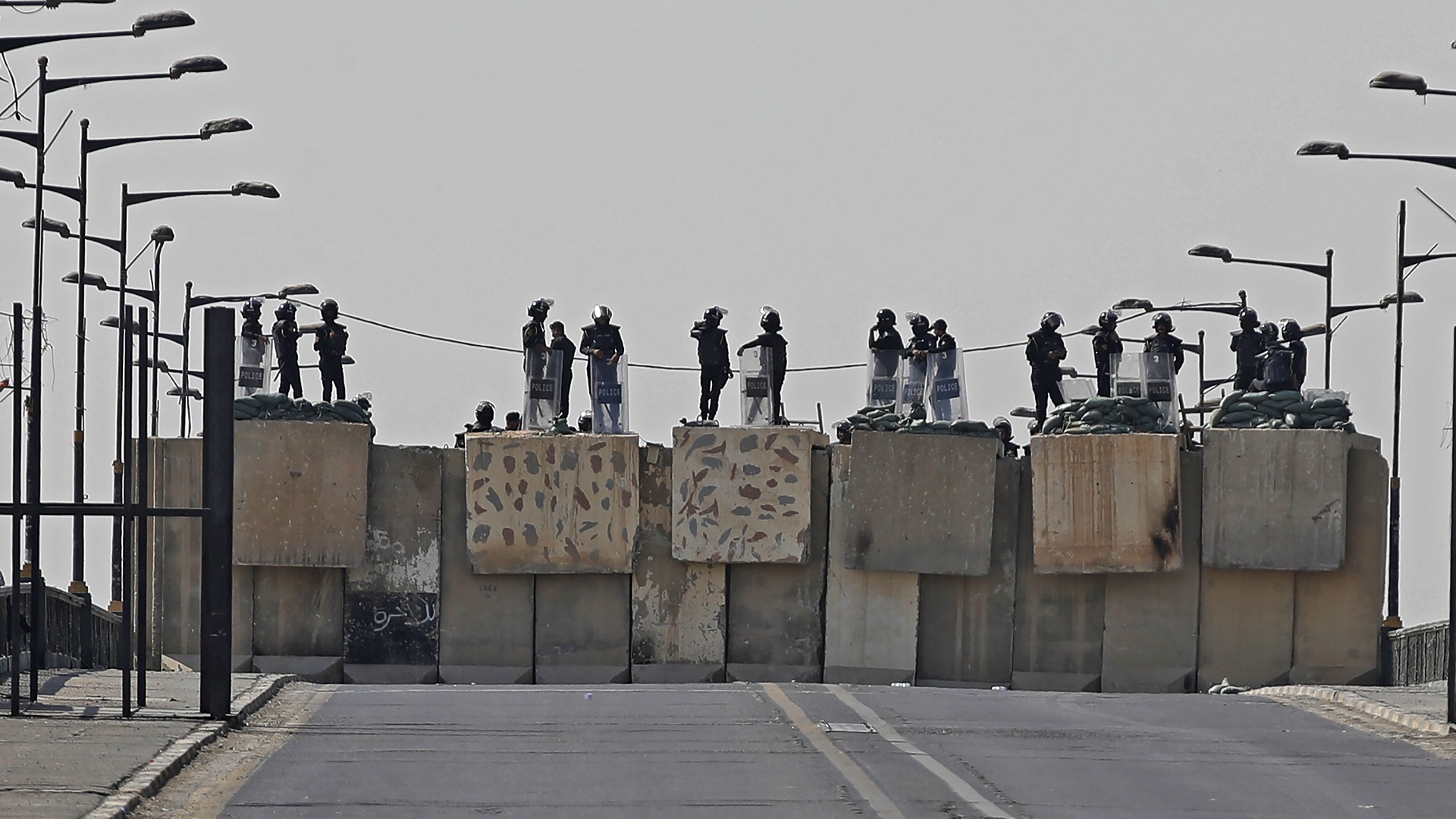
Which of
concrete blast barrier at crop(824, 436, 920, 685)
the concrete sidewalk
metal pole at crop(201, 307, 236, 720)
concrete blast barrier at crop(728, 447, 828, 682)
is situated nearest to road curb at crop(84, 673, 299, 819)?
the concrete sidewalk

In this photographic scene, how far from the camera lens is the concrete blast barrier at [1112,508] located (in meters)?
32.1

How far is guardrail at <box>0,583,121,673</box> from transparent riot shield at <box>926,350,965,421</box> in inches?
443

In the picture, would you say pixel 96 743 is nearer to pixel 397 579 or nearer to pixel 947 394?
pixel 397 579

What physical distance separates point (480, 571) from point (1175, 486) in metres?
9.02

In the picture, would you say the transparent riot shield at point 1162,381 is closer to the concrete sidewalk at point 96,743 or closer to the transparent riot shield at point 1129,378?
the transparent riot shield at point 1129,378

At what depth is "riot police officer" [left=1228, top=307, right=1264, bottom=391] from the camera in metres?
34.8

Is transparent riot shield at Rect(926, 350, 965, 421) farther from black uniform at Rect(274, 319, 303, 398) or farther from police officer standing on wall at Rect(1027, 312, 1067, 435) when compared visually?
black uniform at Rect(274, 319, 303, 398)

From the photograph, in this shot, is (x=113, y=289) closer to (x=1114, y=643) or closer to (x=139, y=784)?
(x=1114, y=643)

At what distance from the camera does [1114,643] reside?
32.5 meters

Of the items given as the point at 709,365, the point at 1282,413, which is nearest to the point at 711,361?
the point at 709,365

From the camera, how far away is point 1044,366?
3341 cm

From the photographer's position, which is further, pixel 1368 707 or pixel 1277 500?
pixel 1277 500

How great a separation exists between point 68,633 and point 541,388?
6.77 metres

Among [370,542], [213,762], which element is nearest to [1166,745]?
[213,762]
